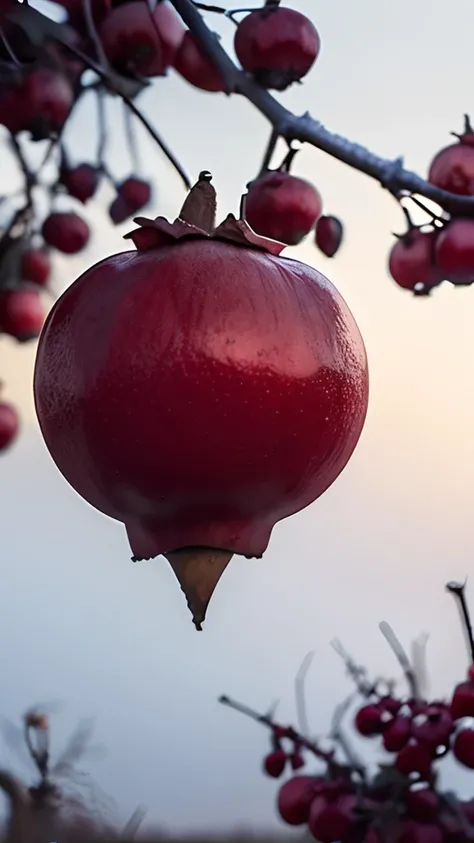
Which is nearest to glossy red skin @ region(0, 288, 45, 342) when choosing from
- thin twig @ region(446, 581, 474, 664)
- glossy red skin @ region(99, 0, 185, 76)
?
glossy red skin @ region(99, 0, 185, 76)

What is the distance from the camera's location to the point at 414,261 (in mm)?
476

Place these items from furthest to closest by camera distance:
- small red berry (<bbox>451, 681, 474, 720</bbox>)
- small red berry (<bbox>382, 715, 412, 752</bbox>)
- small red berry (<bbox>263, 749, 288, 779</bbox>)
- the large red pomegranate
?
small red berry (<bbox>263, 749, 288, 779</bbox>) < small red berry (<bbox>382, 715, 412, 752</bbox>) < small red berry (<bbox>451, 681, 474, 720</bbox>) < the large red pomegranate

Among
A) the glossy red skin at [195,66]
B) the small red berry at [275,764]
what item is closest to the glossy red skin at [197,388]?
the glossy red skin at [195,66]

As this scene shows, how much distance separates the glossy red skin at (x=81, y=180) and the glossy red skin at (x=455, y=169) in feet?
1.00

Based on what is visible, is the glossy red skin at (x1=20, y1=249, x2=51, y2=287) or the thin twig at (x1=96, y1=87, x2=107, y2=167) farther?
the glossy red skin at (x1=20, y1=249, x2=51, y2=287)

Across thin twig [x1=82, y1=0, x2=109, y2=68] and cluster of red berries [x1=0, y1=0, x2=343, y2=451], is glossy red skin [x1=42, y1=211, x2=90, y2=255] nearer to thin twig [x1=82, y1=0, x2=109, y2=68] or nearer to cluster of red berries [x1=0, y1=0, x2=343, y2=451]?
cluster of red berries [x1=0, y1=0, x2=343, y2=451]

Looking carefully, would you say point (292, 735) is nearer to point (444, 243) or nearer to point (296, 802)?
point (296, 802)

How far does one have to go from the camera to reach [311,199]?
436 millimetres

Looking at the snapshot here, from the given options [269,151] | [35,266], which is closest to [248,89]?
[269,151]

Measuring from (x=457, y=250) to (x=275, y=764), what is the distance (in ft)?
2.07

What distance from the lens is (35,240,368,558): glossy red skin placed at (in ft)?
0.93

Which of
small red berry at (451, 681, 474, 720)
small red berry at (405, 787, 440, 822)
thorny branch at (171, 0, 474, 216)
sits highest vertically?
thorny branch at (171, 0, 474, 216)

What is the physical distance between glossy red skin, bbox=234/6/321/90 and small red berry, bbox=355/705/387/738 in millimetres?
534

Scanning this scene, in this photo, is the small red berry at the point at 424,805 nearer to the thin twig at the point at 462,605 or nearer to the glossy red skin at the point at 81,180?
the thin twig at the point at 462,605
